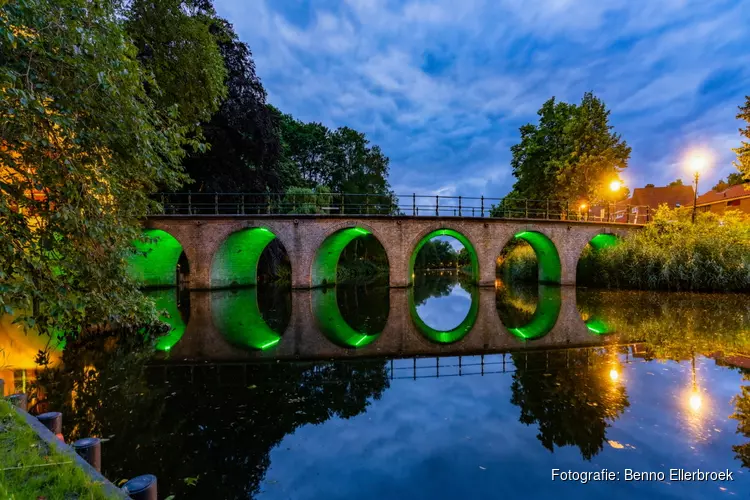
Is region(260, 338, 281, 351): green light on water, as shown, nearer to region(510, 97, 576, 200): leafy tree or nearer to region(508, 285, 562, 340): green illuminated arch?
region(508, 285, 562, 340): green illuminated arch

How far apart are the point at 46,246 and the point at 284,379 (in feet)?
12.1

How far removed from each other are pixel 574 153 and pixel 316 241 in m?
17.5

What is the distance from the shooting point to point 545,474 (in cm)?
334

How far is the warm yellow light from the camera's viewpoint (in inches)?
178

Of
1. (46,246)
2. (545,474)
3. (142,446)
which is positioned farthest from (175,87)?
(545,474)

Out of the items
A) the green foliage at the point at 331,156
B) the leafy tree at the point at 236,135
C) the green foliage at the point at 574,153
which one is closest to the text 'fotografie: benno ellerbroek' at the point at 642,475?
the leafy tree at the point at 236,135

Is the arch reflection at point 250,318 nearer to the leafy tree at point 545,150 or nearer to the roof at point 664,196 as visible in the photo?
the leafy tree at point 545,150

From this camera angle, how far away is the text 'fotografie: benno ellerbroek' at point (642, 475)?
10.5 ft

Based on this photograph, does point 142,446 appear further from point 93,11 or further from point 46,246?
point 93,11

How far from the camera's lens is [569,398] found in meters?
4.80

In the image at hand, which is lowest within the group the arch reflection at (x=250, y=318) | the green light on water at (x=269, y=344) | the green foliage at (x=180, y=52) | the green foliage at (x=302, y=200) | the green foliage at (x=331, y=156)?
the green light on water at (x=269, y=344)

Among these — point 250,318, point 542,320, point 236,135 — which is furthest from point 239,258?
point 542,320

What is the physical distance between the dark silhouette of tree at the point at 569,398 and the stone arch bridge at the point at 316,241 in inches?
449

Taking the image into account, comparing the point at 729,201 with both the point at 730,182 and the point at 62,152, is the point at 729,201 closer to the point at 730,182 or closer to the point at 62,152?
the point at 730,182
